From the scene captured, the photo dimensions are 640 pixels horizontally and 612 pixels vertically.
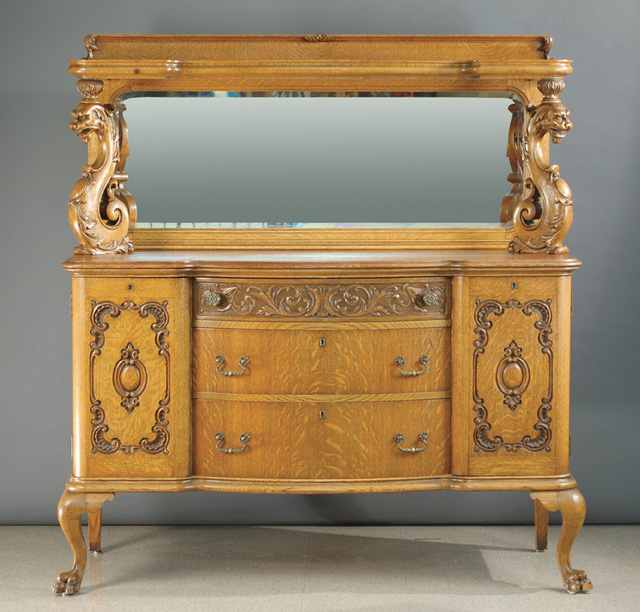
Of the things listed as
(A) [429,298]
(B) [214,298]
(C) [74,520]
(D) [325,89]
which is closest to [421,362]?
(A) [429,298]

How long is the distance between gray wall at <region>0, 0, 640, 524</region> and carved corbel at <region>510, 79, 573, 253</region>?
1.31 ft

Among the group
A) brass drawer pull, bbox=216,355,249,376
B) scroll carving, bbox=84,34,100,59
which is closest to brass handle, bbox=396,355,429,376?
brass drawer pull, bbox=216,355,249,376

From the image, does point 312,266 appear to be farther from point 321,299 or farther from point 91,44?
point 91,44

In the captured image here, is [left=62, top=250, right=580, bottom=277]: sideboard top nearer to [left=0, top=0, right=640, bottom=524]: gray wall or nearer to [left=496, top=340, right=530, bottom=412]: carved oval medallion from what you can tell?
[left=496, top=340, right=530, bottom=412]: carved oval medallion

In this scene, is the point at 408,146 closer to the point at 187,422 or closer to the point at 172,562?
the point at 187,422

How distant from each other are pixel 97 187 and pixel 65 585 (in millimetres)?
1364

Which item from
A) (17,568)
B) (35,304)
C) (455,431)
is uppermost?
(35,304)

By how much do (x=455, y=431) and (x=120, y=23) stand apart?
78.8 inches

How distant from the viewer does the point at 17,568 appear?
3.14 m

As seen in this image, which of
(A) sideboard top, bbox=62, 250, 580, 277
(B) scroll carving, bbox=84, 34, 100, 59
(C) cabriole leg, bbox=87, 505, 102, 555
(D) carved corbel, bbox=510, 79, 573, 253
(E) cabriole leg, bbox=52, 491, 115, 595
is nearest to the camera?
(A) sideboard top, bbox=62, 250, 580, 277

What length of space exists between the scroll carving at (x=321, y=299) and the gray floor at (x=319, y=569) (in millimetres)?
961

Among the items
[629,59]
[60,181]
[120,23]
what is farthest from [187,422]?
[629,59]

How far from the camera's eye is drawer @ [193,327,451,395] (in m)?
2.78

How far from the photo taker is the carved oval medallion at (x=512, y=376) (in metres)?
2.82
